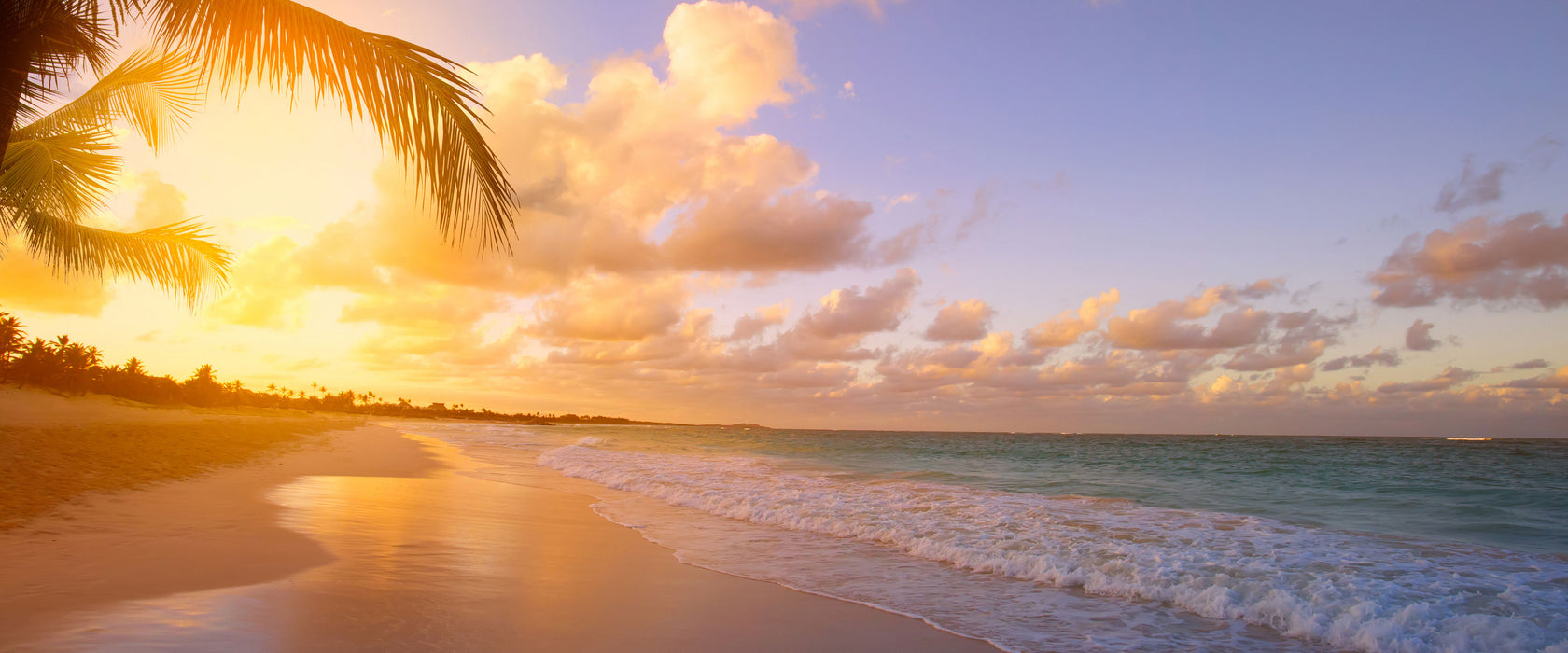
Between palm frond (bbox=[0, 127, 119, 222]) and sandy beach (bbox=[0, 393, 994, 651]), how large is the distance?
3133 mm

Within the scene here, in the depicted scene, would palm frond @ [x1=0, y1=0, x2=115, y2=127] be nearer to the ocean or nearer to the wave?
the ocean

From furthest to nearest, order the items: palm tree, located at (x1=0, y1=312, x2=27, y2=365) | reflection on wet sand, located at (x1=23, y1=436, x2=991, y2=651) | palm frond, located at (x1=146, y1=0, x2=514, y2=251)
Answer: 1. palm tree, located at (x1=0, y1=312, x2=27, y2=365)
2. reflection on wet sand, located at (x1=23, y1=436, x2=991, y2=651)
3. palm frond, located at (x1=146, y1=0, x2=514, y2=251)

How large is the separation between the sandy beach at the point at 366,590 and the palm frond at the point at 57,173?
10.3 feet

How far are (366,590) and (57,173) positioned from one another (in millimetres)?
5348

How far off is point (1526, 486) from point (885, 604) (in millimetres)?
25573

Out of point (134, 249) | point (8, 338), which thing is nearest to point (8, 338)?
point (8, 338)

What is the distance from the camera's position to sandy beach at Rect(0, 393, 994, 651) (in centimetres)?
486

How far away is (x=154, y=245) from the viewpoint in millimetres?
7844

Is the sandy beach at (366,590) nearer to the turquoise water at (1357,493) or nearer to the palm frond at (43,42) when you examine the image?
the palm frond at (43,42)

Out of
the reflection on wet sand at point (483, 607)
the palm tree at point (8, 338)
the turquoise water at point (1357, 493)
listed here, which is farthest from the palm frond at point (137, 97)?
the palm tree at point (8, 338)

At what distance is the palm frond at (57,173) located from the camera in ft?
22.3

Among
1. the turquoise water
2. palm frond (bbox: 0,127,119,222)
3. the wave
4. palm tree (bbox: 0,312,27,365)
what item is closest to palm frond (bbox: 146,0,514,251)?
palm frond (bbox: 0,127,119,222)

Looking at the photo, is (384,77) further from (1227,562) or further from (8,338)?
(8,338)

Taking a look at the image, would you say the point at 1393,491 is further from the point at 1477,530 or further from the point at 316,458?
the point at 316,458
